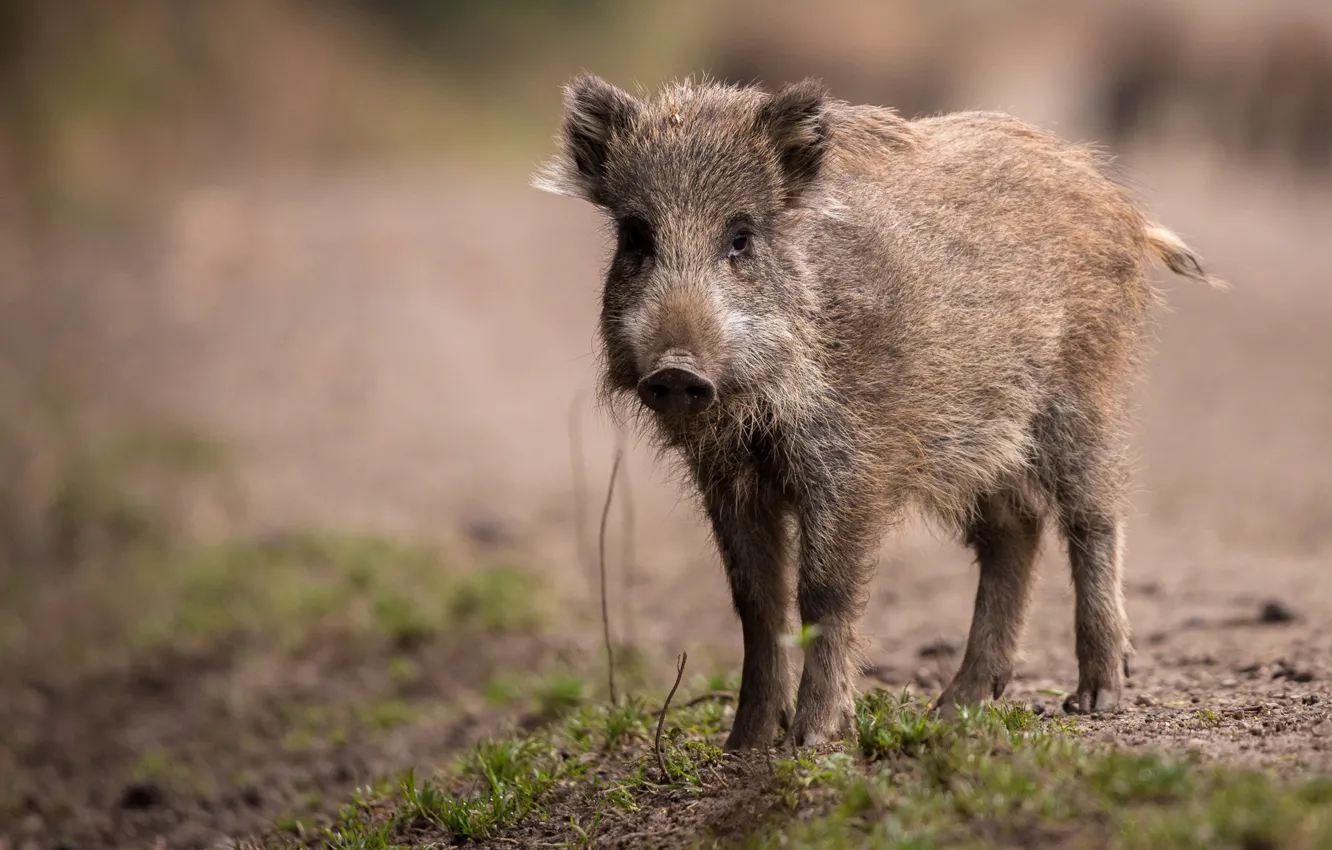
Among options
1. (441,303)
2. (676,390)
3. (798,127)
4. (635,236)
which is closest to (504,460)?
(441,303)

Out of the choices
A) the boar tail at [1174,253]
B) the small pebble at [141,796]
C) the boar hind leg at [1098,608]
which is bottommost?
the small pebble at [141,796]

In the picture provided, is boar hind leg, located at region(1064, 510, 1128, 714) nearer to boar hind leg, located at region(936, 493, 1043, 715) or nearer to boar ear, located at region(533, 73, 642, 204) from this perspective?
boar hind leg, located at region(936, 493, 1043, 715)

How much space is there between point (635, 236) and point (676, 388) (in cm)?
81

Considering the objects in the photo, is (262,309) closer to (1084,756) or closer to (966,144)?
(966,144)

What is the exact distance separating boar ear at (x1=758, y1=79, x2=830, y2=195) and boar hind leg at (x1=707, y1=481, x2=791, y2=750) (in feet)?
3.54

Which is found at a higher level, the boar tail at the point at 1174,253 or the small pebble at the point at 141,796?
the boar tail at the point at 1174,253

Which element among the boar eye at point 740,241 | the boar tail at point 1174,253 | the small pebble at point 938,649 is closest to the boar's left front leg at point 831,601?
the boar eye at point 740,241

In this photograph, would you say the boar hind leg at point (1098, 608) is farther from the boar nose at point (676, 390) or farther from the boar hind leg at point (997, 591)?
the boar nose at point (676, 390)

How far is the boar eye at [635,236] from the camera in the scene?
494 centimetres

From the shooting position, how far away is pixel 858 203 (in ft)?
17.3

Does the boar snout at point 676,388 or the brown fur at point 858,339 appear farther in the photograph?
the brown fur at point 858,339

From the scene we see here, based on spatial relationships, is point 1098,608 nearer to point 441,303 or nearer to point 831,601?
point 831,601

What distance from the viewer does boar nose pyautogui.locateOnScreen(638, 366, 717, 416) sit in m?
4.38

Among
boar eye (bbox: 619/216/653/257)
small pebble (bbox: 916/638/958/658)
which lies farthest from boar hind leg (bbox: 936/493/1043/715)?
boar eye (bbox: 619/216/653/257)
